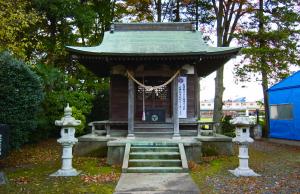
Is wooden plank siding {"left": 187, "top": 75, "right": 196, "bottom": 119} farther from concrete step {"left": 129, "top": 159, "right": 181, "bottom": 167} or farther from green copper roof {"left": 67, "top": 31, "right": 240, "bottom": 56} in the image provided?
concrete step {"left": 129, "top": 159, "right": 181, "bottom": 167}

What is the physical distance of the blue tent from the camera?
64.2ft

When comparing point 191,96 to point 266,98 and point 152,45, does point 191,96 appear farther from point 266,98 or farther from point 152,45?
point 266,98

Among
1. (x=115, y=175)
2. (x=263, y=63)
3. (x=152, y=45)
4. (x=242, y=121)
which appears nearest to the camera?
(x=115, y=175)

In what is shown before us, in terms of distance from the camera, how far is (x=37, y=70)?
16938 mm

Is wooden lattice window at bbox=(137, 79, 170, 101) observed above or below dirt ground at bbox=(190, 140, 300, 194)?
above

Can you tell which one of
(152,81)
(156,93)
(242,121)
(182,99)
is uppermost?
(152,81)

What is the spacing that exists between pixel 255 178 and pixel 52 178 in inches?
231

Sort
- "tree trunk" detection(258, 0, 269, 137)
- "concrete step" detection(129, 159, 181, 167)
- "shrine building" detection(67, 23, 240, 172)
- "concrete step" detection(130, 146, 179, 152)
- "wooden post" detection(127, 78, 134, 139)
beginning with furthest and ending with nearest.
Answer: "tree trunk" detection(258, 0, 269, 137), "wooden post" detection(127, 78, 134, 139), "shrine building" detection(67, 23, 240, 172), "concrete step" detection(130, 146, 179, 152), "concrete step" detection(129, 159, 181, 167)

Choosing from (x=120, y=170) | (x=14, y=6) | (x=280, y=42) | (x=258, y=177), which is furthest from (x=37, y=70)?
(x=280, y=42)

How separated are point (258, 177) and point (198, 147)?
3.11 meters

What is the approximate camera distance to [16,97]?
1159 cm

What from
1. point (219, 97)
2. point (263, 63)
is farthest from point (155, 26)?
point (219, 97)

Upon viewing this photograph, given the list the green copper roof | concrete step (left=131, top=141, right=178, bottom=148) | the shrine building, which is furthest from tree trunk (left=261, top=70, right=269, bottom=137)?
concrete step (left=131, top=141, right=178, bottom=148)

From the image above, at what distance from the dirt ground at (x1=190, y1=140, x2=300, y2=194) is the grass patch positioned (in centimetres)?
262
